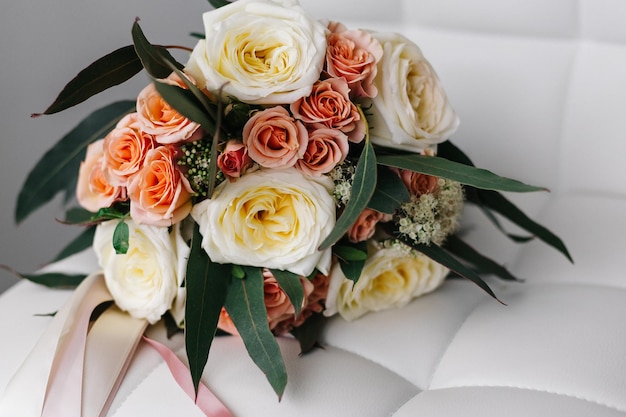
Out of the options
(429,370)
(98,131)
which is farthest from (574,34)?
(98,131)

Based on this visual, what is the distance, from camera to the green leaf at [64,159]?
34.1 inches

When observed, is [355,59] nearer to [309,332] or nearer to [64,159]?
[309,332]

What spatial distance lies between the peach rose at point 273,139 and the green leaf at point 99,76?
0.13m

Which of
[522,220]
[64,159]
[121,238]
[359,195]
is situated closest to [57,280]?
[64,159]

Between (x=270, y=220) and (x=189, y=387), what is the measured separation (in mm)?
181

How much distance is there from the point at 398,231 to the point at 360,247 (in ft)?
0.15

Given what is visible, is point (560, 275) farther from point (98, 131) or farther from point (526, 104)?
point (98, 131)

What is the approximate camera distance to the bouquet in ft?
2.18

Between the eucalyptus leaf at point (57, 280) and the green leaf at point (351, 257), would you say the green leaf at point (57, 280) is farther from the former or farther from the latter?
the green leaf at point (351, 257)

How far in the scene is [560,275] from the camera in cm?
90

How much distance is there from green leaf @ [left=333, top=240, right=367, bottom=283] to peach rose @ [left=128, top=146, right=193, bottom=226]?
17 centimetres

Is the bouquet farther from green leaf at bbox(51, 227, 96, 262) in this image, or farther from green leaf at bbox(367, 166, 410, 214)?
green leaf at bbox(51, 227, 96, 262)

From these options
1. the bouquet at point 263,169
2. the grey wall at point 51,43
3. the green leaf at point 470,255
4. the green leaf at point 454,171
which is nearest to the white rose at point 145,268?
Result: the bouquet at point 263,169

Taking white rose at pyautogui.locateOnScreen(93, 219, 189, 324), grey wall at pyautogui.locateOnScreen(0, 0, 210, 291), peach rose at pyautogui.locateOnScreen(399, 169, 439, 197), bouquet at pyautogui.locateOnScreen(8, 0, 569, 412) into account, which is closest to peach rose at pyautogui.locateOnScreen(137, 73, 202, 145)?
bouquet at pyautogui.locateOnScreen(8, 0, 569, 412)
